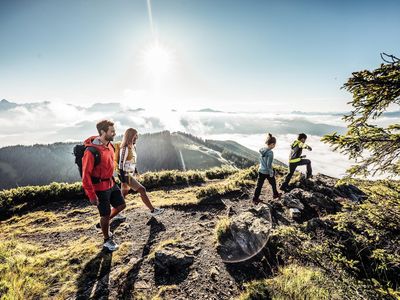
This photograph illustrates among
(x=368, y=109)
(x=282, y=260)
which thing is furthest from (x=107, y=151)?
(x=368, y=109)

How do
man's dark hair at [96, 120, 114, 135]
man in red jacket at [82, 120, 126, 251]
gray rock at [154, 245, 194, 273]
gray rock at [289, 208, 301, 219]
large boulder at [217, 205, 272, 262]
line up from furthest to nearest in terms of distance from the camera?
gray rock at [289, 208, 301, 219] → man's dark hair at [96, 120, 114, 135] → man in red jacket at [82, 120, 126, 251] → large boulder at [217, 205, 272, 262] → gray rock at [154, 245, 194, 273]

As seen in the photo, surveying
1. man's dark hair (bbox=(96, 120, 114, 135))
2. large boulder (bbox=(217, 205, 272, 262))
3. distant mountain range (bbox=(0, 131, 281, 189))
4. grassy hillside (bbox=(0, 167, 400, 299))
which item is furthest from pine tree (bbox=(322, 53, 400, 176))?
distant mountain range (bbox=(0, 131, 281, 189))

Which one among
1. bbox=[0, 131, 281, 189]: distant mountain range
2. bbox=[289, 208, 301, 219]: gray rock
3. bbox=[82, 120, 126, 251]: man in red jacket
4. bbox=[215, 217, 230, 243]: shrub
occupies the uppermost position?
bbox=[82, 120, 126, 251]: man in red jacket

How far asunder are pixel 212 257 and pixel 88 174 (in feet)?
11.5

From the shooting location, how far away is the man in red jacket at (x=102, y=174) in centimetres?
518

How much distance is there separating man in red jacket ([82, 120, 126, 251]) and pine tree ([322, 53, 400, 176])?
4.88 metres

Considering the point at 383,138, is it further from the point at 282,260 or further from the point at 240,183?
the point at 240,183

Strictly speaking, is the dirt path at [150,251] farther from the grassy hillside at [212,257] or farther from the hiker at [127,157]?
the hiker at [127,157]

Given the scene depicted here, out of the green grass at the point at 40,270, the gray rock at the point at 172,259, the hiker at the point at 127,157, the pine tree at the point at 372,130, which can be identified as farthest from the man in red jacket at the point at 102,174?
the pine tree at the point at 372,130

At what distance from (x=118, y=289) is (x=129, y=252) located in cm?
138

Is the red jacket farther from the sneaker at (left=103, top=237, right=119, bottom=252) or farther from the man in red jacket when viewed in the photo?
the sneaker at (left=103, top=237, right=119, bottom=252)

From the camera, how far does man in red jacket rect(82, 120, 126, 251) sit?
5.18 m

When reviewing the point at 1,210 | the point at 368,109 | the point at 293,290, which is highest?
the point at 368,109

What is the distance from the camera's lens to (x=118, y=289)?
410 centimetres
